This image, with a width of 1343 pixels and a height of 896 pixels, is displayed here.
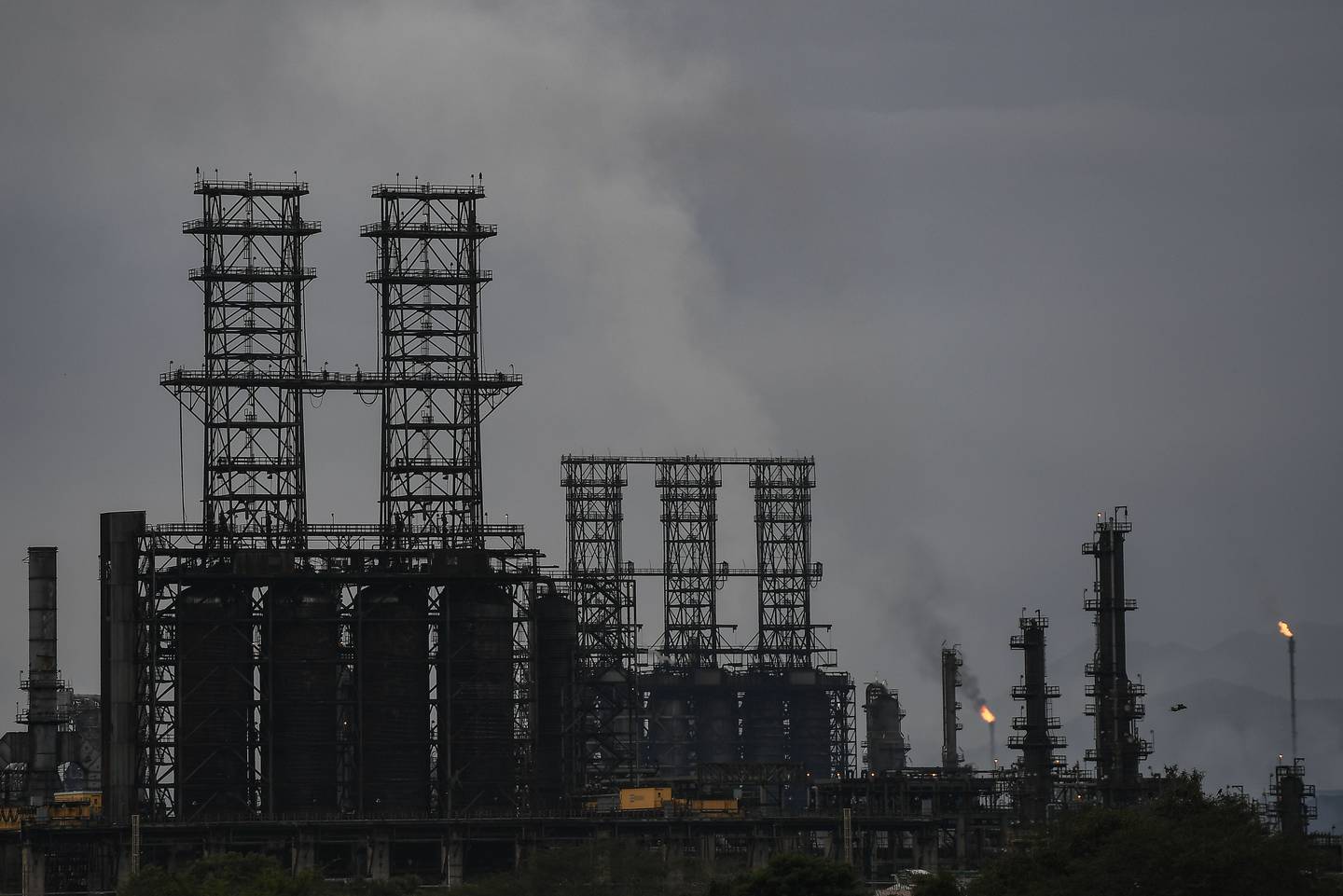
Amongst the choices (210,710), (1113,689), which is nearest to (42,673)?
(210,710)

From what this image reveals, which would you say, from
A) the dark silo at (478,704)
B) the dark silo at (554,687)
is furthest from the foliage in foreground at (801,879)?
the dark silo at (554,687)

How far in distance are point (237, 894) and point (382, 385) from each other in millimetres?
60852

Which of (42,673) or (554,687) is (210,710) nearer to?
(42,673)

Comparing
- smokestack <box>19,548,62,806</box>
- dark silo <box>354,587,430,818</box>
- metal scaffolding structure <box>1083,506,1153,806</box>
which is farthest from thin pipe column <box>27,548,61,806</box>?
metal scaffolding structure <box>1083,506,1153,806</box>

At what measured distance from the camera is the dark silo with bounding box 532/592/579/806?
178 metres

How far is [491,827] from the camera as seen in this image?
6545 inches

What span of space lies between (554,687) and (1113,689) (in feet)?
117

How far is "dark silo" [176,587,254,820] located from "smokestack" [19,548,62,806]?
10065 mm

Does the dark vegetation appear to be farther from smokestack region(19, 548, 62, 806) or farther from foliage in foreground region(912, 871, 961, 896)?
smokestack region(19, 548, 62, 806)

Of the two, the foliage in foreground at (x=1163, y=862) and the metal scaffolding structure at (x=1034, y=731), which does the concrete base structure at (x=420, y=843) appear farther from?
the foliage in foreground at (x=1163, y=862)

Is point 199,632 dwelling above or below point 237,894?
above

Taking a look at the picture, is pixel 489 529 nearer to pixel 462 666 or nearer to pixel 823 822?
pixel 462 666

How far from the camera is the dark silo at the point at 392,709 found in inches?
6609

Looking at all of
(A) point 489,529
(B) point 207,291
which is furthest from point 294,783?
(B) point 207,291
